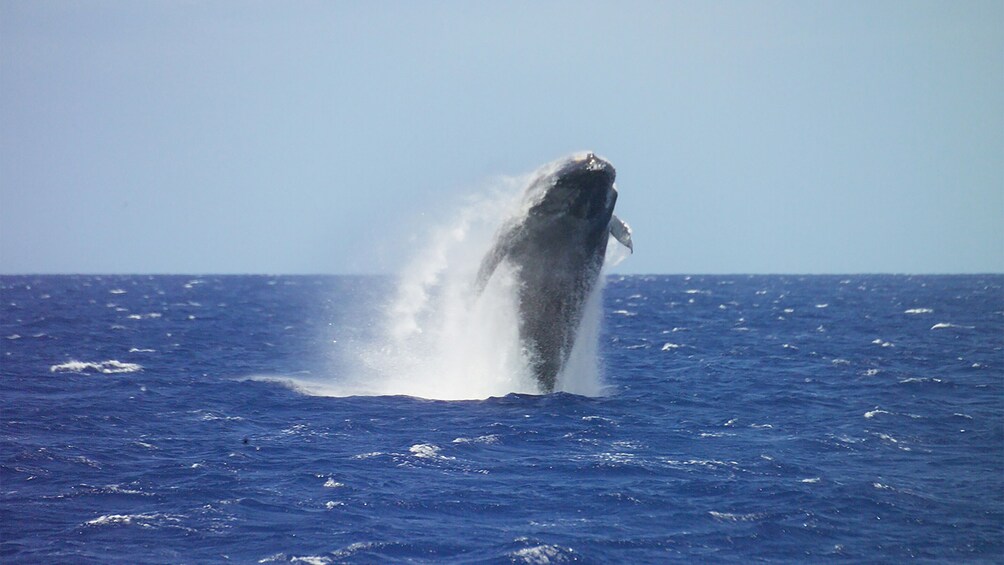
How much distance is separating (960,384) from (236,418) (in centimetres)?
1967

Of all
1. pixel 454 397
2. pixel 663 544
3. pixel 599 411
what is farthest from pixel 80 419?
pixel 663 544

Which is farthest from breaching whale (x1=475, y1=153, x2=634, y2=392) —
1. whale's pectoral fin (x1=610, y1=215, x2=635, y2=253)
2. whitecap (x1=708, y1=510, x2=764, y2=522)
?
whitecap (x1=708, y1=510, x2=764, y2=522)

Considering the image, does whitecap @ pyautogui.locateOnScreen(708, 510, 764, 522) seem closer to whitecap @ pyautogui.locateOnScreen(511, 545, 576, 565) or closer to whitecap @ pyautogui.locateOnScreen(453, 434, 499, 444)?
whitecap @ pyautogui.locateOnScreen(511, 545, 576, 565)

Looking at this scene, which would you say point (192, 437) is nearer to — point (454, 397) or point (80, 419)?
point (80, 419)

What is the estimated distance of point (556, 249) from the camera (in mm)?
21047

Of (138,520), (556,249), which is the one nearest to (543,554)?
(138,520)

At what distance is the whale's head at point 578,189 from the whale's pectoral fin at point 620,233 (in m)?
0.81

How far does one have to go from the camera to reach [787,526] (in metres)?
13.8

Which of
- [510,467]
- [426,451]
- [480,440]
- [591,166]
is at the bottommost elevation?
[510,467]

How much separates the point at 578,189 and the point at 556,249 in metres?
1.57

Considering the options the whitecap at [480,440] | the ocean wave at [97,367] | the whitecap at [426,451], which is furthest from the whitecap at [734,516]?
the ocean wave at [97,367]

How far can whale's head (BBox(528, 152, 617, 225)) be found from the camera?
782 inches

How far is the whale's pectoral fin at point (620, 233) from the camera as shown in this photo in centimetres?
2166

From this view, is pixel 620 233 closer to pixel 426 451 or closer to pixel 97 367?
pixel 426 451
